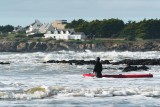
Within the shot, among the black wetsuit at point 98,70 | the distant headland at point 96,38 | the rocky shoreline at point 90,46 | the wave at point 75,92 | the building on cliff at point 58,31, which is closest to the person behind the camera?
the wave at point 75,92

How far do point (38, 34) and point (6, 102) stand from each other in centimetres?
15414

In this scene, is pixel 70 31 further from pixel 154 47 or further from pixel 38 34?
pixel 154 47

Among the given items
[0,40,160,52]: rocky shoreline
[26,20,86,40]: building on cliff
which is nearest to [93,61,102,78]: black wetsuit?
[0,40,160,52]: rocky shoreline

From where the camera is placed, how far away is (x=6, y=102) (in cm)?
2322

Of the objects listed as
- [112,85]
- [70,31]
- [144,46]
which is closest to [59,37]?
[70,31]

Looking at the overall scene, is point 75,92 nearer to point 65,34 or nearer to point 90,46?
point 90,46

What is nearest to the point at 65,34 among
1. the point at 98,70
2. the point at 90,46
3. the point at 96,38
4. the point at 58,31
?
the point at 58,31

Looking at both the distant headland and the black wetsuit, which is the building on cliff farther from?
the black wetsuit

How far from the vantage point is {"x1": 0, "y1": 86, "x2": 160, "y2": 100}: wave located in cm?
2481

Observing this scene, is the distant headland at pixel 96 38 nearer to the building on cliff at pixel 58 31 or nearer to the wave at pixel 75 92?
the building on cliff at pixel 58 31

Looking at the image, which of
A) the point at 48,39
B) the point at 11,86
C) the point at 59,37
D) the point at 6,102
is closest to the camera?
the point at 6,102

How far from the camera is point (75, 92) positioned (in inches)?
1013

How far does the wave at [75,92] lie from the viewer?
81.4 ft

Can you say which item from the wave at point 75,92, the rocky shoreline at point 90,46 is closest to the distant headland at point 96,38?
the rocky shoreline at point 90,46
